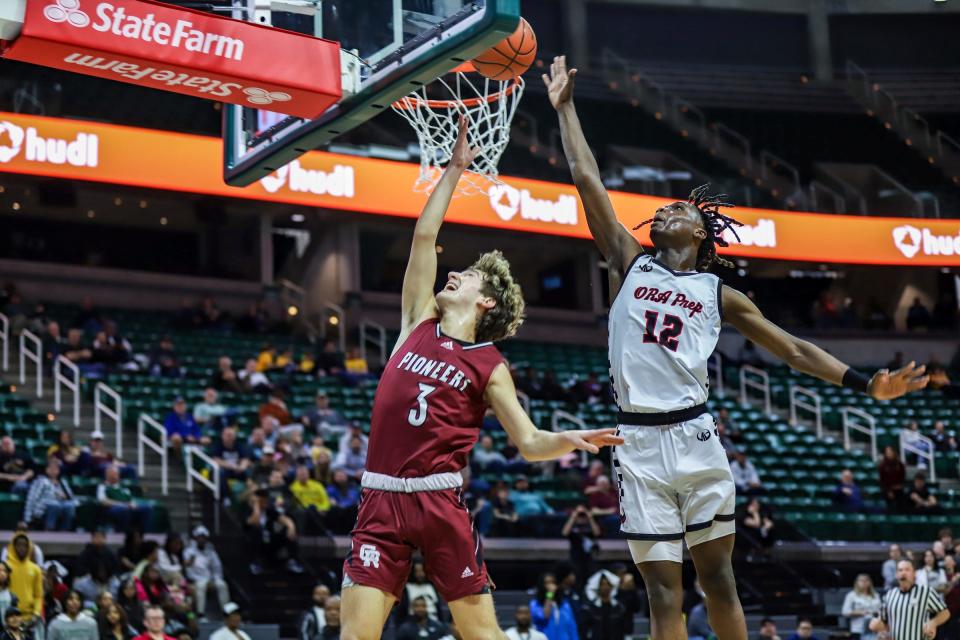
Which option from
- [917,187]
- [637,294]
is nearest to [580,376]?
[917,187]

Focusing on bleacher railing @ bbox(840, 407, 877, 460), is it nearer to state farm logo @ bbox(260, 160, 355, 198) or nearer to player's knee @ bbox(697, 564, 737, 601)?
state farm logo @ bbox(260, 160, 355, 198)

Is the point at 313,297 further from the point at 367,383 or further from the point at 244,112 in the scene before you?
the point at 244,112

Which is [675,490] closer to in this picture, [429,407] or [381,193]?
[429,407]

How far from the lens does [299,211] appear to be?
2781 centimetres

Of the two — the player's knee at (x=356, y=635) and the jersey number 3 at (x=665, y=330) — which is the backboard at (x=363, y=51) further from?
the player's knee at (x=356, y=635)

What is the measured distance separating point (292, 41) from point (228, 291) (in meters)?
20.5

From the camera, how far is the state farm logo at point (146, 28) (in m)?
6.91

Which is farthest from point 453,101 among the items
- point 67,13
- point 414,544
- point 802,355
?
point 414,544

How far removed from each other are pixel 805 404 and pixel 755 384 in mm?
1357

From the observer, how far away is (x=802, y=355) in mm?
6254

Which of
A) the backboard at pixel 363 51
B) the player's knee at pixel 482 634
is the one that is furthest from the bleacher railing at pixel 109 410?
the player's knee at pixel 482 634

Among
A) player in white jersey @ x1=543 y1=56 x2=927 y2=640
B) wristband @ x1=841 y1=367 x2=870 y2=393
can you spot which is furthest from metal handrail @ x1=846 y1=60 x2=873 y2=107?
wristband @ x1=841 y1=367 x2=870 y2=393

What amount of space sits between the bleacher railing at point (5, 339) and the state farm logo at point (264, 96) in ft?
47.2

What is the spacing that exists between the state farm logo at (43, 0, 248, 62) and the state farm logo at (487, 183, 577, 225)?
19967mm
